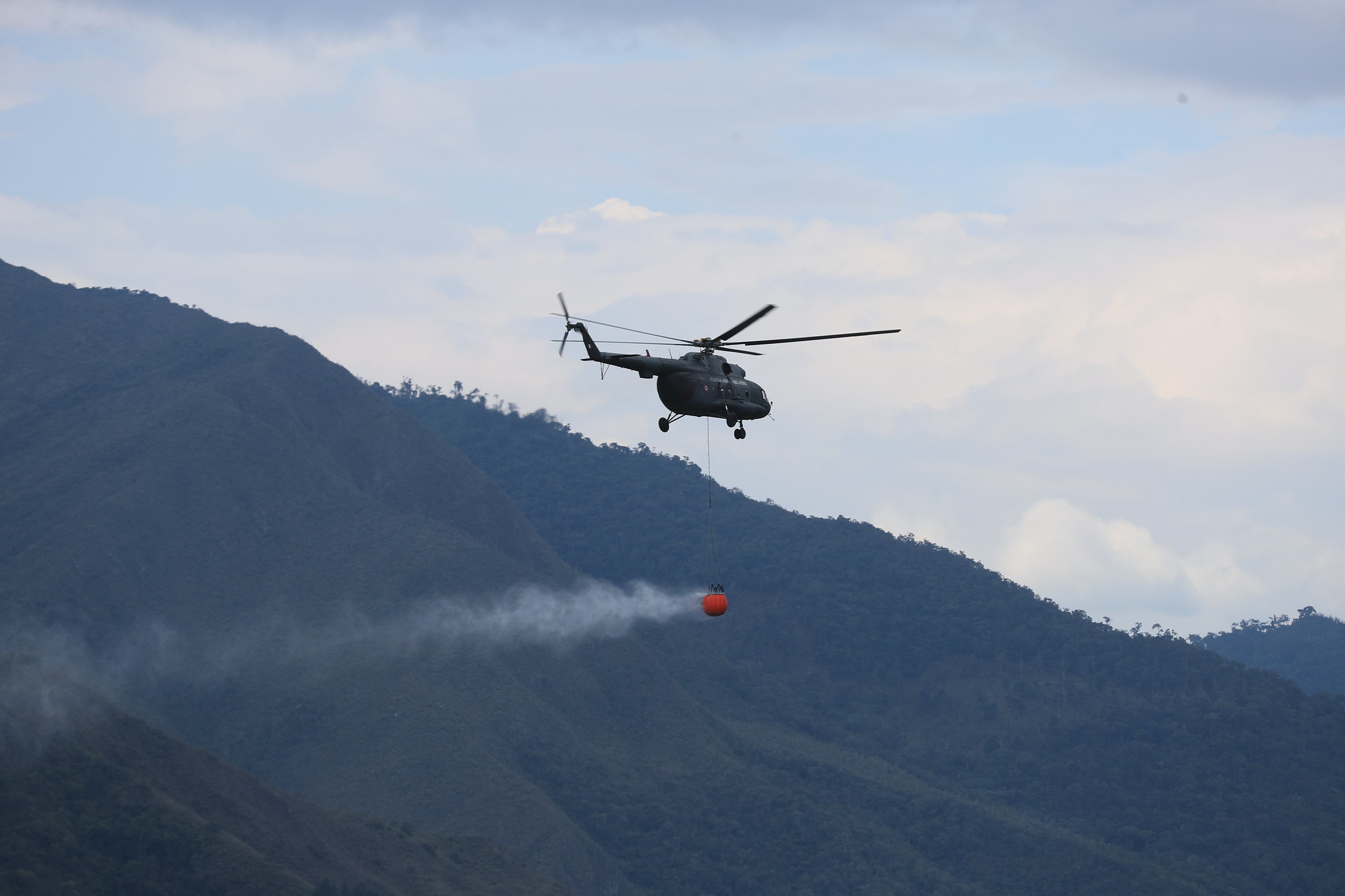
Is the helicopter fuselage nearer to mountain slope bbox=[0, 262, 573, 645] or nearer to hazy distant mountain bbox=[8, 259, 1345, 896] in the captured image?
hazy distant mountain bbox=[8, 259, 1345, 896]

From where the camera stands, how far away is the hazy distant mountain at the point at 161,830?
98000mm

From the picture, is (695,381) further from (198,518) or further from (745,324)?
(198,518)

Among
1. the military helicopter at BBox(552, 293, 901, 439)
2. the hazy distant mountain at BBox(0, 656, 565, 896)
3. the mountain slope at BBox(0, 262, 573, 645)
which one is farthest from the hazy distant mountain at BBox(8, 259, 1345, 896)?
the military helicopter at BBox(552, 293, 901, 439)

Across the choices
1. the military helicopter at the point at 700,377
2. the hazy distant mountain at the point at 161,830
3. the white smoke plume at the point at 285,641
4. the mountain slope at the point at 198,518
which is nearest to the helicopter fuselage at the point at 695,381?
the military helicopter at the point at 700,377

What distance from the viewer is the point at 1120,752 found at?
629 feet

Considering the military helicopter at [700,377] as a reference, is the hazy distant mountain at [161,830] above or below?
below

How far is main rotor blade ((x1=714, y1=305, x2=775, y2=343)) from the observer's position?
53.5 metres

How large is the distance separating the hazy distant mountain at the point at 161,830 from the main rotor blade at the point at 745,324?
2403 inches

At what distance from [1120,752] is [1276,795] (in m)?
19.9

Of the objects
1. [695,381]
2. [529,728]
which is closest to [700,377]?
[695,381]

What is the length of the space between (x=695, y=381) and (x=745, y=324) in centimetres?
394

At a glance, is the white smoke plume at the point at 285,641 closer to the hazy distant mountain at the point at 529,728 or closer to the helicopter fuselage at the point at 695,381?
the hazy distant mountain at the point at 529,728

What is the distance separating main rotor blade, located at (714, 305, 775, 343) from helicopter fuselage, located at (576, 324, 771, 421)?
1453 millimetres

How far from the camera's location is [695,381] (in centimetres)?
5828
